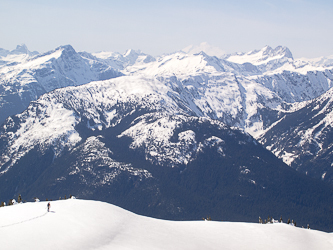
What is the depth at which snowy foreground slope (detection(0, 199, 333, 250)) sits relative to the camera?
4673 inches

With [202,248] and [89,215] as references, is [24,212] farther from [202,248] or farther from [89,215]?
[202,248]

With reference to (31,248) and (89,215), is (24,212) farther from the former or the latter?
(31,248)

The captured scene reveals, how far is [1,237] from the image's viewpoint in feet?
374

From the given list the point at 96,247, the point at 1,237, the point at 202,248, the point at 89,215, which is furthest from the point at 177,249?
the point at 1,237

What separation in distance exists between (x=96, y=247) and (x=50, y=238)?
494 inches

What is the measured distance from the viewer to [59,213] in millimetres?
140000

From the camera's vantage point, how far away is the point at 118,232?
134 m

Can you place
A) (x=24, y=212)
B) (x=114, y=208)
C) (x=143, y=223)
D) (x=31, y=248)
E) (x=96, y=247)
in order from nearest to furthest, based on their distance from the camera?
1. (x=31, y=248)
2. (x=96, y=247)
3. (x=24, y=212)
4. (x=143, y=223)
5. (x=114, y=208)

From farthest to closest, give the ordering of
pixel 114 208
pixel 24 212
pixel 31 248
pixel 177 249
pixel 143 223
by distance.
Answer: pixel 114 208, pixel 143 223, pixel 24 212, pixel 177 249, pixel 31 248

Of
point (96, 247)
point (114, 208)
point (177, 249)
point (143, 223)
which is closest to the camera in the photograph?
point (96, 247)

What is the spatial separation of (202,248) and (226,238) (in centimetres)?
1706

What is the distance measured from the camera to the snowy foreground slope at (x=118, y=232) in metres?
119

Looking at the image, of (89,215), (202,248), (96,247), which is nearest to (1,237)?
(96,247)

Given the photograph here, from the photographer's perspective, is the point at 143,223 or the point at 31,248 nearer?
the point at 31,248
